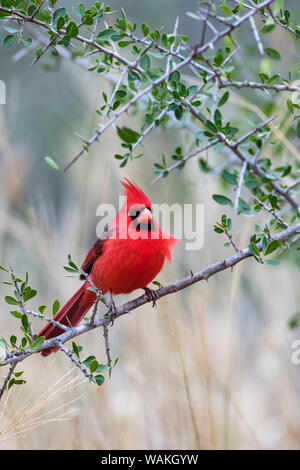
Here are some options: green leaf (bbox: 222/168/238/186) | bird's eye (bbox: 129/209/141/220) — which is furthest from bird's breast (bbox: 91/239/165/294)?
green leaf (bbox: 222/168/238/186)

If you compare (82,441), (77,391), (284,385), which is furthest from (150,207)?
(284,385)

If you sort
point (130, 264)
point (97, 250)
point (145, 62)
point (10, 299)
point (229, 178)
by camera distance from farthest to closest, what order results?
point (97, 250) → point (130, 264) → point (229, 178) → point (145, 62) → point (10, 299)

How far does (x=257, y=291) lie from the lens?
338 cm

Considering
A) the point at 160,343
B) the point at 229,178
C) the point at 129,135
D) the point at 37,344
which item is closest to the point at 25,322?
the point at 37,344

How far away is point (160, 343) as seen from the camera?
8.48 feet

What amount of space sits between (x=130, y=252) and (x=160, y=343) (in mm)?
572

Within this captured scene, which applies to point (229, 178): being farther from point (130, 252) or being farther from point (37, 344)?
point (37, 344)

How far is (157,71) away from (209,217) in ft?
4.79

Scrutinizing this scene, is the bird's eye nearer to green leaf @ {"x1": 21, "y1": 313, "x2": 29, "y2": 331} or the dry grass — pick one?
the dry grass

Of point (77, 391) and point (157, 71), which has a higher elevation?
point (157, 71)

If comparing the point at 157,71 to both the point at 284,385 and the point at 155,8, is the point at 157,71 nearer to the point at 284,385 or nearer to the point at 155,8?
the point at 284,385

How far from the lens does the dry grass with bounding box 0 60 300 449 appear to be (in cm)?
238

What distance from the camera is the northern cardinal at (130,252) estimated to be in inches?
85.6

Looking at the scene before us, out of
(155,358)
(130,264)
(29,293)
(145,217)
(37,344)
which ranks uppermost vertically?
(145,217)
